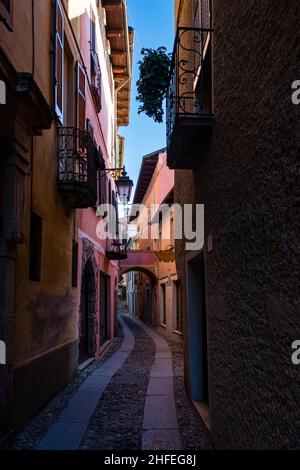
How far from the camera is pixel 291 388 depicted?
2.62 metres

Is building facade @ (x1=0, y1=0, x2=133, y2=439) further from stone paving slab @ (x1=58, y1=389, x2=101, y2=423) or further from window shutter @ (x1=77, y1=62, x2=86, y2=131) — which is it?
stone paving slab @ (x1=58, y1=389, x2=101, y2=423)

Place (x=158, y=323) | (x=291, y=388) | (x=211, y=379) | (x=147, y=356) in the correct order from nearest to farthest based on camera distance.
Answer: (x=291, y=388), (x=211, y=379), (x=147, y=356), (x=158, y=323)

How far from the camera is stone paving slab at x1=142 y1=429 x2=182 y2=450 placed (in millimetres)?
4953

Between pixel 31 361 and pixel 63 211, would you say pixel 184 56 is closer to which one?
pixel 63 211

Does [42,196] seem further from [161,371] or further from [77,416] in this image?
[161,371]

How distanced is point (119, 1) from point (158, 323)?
14.2 meters

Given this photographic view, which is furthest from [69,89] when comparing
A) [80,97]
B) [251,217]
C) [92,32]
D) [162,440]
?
[251,217]

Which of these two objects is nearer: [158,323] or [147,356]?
[147,356]

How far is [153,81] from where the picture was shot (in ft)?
26.1

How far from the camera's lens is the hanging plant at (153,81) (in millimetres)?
7855

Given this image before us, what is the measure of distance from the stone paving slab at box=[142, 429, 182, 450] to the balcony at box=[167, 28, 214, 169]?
315cm

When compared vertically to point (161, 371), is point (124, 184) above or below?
above

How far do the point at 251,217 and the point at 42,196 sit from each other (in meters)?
3.75
